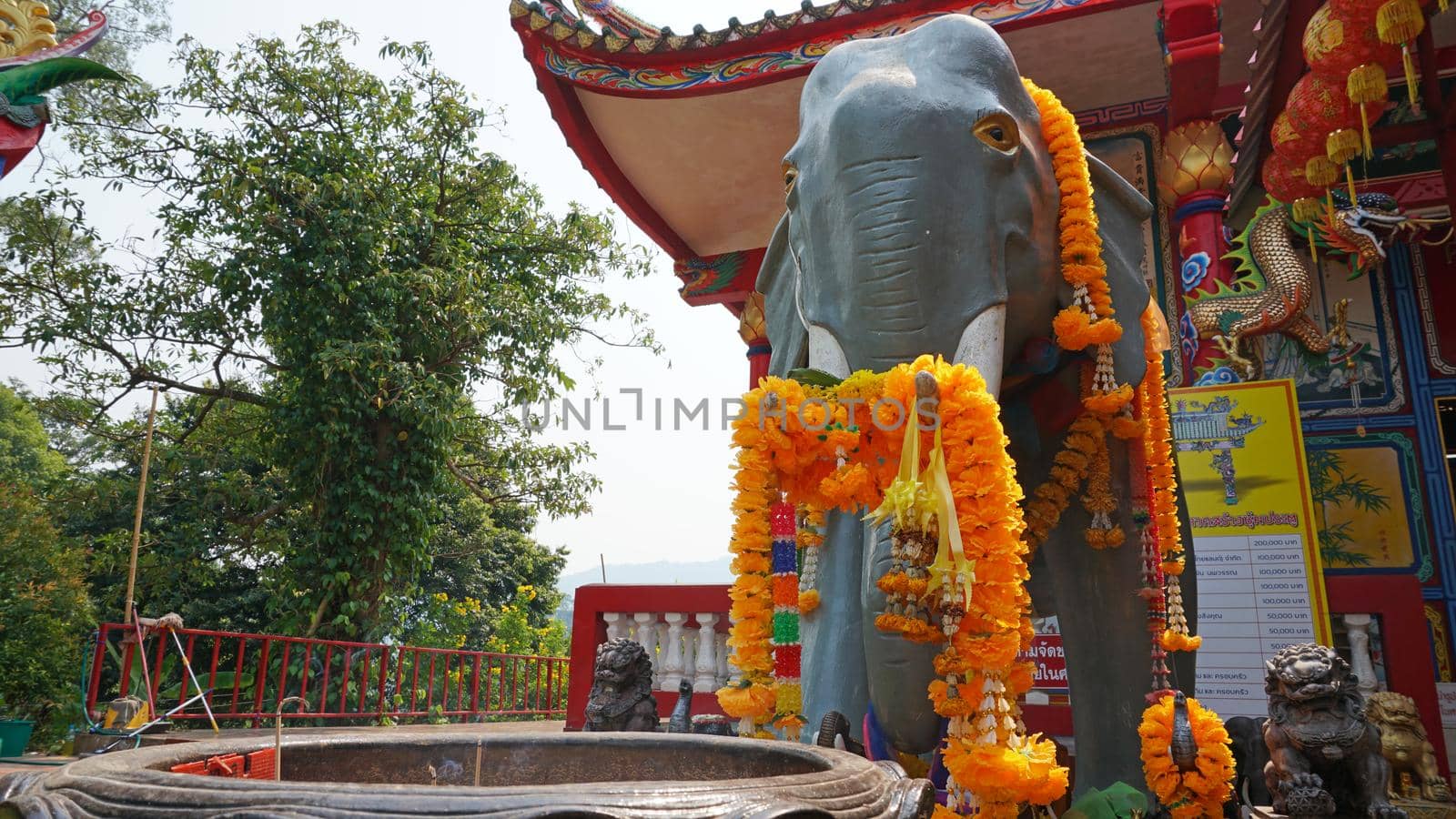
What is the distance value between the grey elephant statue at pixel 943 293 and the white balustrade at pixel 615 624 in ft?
8.82

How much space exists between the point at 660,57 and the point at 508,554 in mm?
12639

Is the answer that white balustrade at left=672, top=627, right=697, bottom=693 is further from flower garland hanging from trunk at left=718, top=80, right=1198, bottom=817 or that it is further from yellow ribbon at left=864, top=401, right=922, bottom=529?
yellow ribbon at left=864, top=401, right=922, bottom=529

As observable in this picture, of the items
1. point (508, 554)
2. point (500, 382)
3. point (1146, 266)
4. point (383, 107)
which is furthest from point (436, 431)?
point (508, 554)

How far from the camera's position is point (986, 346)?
251cm

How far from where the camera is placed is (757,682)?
264cm

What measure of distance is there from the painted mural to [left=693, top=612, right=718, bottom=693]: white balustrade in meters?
3.75

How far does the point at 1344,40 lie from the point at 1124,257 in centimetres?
166

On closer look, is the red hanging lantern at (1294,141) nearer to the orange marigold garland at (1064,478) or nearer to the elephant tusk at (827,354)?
the orange marigold garland at (1064,478)

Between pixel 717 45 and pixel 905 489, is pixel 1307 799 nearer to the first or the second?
pixel 905 489

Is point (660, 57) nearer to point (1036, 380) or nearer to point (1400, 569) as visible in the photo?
point (1036, 380)

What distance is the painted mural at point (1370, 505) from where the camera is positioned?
570 centimetres

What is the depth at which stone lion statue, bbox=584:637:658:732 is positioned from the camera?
3641mm

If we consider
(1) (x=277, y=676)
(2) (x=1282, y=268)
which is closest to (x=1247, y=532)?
(2) (x=1282, y=268)

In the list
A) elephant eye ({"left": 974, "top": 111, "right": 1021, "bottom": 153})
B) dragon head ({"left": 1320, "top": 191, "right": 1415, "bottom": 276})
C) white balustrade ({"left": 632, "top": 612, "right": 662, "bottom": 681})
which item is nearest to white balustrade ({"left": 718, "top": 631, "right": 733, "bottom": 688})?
white balustrade ({"left": 632, "top": 612, "right": 662, "bottom": 681})
